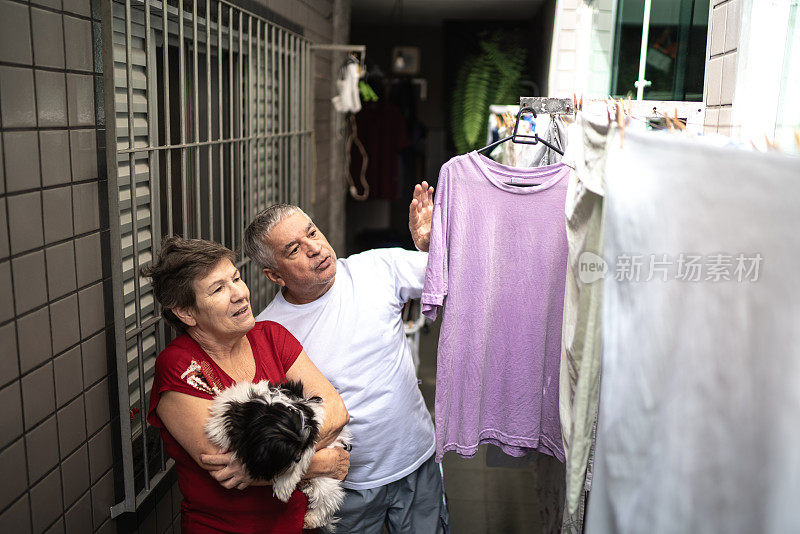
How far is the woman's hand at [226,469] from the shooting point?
4.67ft

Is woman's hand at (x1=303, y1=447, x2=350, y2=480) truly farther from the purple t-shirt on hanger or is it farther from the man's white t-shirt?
the purple t-shirt on hanger

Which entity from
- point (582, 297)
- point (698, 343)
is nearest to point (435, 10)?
point (582, 297)

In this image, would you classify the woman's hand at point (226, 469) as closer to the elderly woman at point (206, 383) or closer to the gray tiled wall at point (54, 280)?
the elderly woman at point (206, 383)

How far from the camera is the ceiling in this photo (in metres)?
6.07

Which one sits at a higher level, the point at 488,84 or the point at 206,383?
the point at 488,84

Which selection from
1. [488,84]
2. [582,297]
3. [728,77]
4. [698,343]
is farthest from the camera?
[488,84]

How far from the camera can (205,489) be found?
4.96 feet

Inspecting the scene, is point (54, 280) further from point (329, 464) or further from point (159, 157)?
point (159, 157)

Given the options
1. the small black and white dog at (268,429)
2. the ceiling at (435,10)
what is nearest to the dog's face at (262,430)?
the small black and white dog at (268,429)

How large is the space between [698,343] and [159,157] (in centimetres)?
184

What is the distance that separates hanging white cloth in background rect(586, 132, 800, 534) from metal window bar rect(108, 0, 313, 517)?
4.02 ft

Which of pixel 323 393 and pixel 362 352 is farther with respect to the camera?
pixel 362 352

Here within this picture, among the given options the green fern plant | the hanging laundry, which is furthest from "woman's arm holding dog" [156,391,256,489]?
the green fern plant

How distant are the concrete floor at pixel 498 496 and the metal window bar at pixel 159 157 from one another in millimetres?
1349
